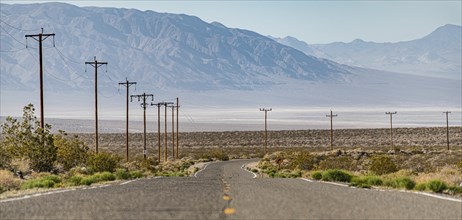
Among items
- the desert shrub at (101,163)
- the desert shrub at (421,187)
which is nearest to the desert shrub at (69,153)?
the desert shrub at (101,163)

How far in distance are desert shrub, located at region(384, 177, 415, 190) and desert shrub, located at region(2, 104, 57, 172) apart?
793 inches

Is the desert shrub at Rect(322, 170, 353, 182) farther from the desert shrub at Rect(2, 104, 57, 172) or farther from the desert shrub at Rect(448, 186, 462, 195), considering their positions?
the desert shrub at Rect(2, 104, 57, 172)

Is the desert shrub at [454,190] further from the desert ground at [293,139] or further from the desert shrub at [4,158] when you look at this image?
the desert ground at [293,139]

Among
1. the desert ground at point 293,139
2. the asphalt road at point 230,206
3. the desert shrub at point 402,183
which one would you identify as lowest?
the desert ground at point 293,139

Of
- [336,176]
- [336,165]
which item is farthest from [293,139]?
[336,176]

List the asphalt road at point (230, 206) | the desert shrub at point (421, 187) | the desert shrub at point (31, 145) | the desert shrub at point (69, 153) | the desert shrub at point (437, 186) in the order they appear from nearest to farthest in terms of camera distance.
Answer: the asphalt road at point (230, 206) < the desert shrub at point (437, 186) < the desert shrub at point (421, 187) < the desert shrub at point (31, 145) < the desert shrub at point (69, 153)

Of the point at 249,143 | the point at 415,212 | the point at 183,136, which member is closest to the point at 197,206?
the point at 415,212

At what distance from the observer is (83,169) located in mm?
34875

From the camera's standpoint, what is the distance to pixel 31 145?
3375 cm

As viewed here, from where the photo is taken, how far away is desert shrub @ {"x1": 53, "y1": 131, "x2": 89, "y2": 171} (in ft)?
126

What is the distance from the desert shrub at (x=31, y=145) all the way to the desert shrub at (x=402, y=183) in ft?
66.1

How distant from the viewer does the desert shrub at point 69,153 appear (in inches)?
1507

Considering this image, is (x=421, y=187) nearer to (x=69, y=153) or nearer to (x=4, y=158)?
(x=4, y=158)

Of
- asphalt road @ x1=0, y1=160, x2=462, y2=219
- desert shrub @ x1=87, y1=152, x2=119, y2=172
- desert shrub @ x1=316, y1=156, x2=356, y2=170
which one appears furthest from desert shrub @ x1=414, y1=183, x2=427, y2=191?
desert shrub @ x1=316, y1=156, x2=356, y2=170
